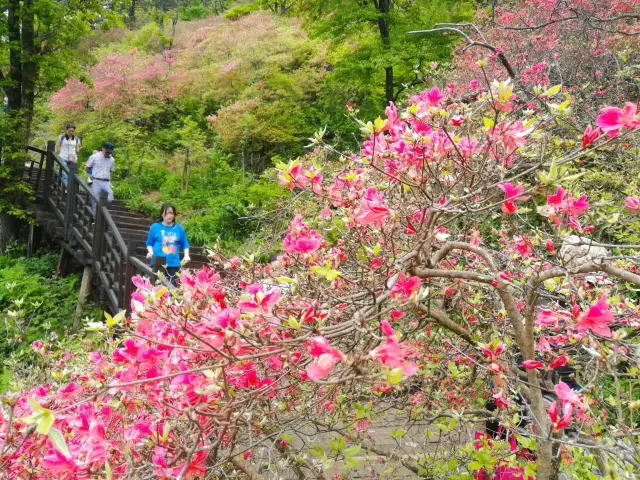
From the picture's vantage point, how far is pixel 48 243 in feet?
32.0

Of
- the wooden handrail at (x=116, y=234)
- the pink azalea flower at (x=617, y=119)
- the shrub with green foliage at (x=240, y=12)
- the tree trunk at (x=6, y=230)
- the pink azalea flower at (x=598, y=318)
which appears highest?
the shrub with green foliage at (x=240, y=12)

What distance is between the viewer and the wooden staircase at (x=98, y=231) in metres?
5.63

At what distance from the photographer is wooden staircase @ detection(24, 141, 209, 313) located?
18.5 feet

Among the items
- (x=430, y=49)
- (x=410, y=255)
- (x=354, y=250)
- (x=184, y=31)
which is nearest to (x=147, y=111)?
(x=430, y=49)

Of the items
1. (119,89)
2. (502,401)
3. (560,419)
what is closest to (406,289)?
(560,419)

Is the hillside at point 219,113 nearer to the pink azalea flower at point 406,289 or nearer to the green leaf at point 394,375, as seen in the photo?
the pink azalea flower at point 406,289

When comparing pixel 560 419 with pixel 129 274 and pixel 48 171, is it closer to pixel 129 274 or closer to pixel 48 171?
pixel 129 274

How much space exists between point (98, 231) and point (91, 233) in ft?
1.91

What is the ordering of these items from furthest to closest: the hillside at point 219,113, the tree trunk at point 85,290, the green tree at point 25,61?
the hillside at point 219,113, the green tree at point 25,61, the tree trunk at point 85,290

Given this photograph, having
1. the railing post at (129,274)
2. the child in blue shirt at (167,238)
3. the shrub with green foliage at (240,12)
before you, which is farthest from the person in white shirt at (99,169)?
the shrub with green foliage at (240,12)

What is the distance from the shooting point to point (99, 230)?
6.62m

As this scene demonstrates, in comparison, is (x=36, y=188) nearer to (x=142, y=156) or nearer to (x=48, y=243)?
(x=48, y=243)

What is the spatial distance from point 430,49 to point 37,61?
6369 millimetres

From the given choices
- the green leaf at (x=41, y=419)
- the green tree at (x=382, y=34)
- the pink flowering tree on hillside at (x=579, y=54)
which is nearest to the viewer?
the green leaf at (x=41, y=419)
